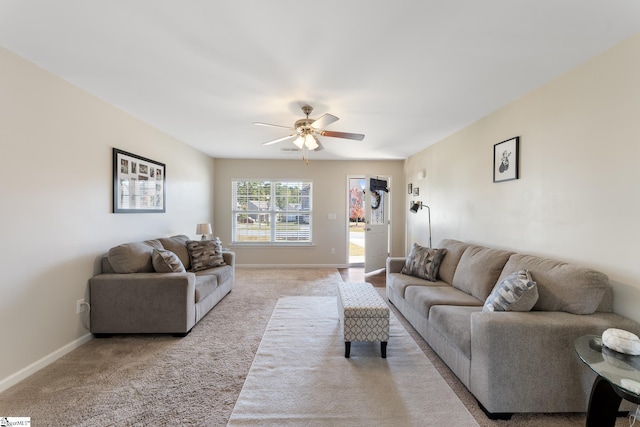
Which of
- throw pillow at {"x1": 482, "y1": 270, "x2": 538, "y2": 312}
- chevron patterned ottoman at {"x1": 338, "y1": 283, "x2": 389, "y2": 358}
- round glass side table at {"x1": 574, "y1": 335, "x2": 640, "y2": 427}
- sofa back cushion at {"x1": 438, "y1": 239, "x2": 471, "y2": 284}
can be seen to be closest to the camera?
round glass side table at {"x1": 574, "y1": 335, "x2": 640, "y2": 427}

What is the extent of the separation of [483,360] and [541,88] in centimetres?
A: 238

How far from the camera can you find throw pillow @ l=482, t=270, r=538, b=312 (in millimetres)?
1943

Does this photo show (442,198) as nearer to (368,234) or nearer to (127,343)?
(368,234)

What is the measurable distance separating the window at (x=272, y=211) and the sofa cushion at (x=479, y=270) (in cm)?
378

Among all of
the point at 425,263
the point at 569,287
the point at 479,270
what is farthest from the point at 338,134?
the point at 569,287

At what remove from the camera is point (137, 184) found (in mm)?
3525

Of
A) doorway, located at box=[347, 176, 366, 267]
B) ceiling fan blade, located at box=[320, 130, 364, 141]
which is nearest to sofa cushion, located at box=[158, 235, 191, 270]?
ceiling fan blade, located at box=[320, 130, 364, 141]

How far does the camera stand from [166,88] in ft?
8.54

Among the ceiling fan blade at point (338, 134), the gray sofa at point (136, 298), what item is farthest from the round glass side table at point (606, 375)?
the gray sofa at point (136, 298)

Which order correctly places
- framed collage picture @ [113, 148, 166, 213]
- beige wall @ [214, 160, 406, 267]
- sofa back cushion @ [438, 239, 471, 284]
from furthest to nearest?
beige wall @ [214, 160, 406, 267]
sofa back cushion @ [438, 239, 471, 284]
framed collage picture @ [113, 148, 166, 213]

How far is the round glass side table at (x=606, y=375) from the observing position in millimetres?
1287

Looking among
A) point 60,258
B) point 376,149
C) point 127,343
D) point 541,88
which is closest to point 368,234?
point 376,149

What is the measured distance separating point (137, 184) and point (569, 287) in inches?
174

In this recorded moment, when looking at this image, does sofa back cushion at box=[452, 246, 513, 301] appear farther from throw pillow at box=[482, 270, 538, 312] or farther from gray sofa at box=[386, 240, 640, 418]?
throw pillow at box=[482, 270, 538, 312]
